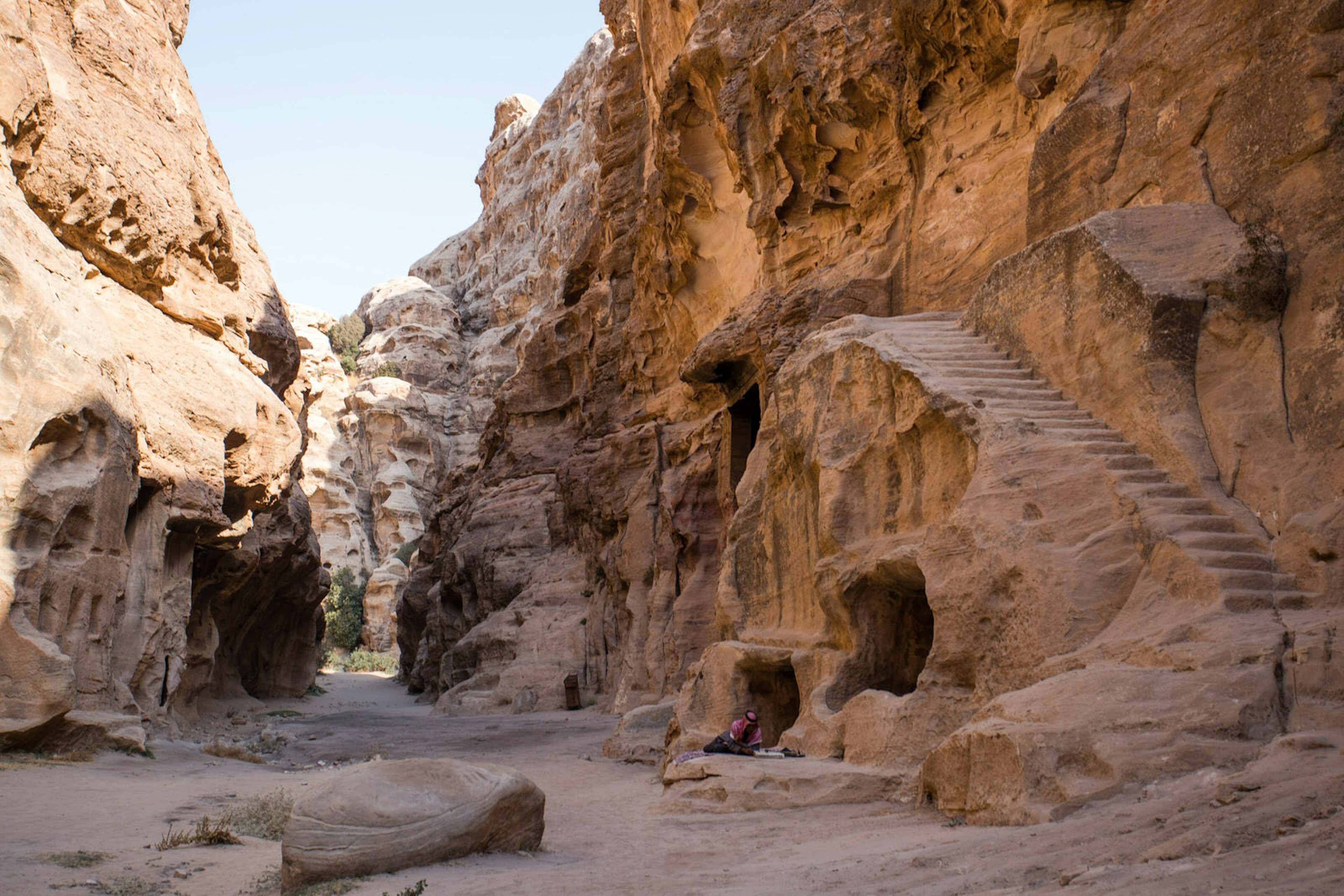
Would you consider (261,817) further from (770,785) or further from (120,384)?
(120,384)

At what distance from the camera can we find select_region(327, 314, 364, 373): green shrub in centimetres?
6931

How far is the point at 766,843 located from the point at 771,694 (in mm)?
6285

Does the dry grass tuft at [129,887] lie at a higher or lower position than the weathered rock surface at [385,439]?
lower

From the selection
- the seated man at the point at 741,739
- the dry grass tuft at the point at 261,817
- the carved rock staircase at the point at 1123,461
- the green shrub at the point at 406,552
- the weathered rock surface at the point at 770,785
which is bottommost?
the dry grass tuft at the point at 261,817

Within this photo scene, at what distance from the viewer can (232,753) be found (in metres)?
15.8

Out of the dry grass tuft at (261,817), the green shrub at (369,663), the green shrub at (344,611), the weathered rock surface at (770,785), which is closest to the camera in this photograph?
the weathered rock surface at (770,785)

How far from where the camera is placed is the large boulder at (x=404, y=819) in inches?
245

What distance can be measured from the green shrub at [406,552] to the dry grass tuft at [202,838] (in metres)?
50.8

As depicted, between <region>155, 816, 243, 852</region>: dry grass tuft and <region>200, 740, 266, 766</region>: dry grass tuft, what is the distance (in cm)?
766

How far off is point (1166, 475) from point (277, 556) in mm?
23519

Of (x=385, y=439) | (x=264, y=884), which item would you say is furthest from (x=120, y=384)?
(x=385, y=439)

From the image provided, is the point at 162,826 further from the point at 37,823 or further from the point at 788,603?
the point at 788,603

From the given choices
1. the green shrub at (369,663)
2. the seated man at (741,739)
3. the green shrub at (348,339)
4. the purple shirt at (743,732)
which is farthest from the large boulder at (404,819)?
the green shrub at (348,339)

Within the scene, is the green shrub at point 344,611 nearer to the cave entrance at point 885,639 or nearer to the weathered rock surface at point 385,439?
the weathered rock surface at point 385,439
